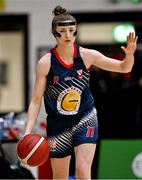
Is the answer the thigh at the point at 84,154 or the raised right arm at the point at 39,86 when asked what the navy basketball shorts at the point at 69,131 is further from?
the raised right arm at the point at 39,86

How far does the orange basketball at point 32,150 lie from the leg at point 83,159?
1.03 ft

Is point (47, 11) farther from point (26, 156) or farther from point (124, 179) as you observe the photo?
point (26, 156)

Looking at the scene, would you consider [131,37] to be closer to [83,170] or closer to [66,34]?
[66,34]

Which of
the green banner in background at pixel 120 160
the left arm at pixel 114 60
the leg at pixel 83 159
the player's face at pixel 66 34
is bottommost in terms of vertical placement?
the green banner in background at pixel 120 160

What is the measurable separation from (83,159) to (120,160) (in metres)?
2.49

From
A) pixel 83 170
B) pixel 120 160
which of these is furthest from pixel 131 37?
pixel 120 160

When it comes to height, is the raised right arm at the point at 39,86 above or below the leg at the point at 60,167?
above

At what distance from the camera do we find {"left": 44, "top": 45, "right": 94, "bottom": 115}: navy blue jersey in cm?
579

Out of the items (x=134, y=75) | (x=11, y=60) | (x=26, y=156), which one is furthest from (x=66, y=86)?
(x=11, y=60)

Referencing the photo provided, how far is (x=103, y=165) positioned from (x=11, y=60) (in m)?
4.81

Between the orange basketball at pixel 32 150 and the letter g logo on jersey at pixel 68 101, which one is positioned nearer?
the orange basketball at pixel 32 150

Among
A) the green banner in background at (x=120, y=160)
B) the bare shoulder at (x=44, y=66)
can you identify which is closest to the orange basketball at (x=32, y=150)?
the bare shoulder at (x=44, y=66)

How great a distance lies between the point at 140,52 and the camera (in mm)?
11617

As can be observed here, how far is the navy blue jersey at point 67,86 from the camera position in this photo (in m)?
5.79
